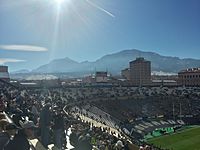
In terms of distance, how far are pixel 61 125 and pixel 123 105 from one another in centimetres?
5227

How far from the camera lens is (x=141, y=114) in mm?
57844

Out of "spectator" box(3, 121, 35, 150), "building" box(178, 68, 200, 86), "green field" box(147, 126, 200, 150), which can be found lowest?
"green field" box(147, 126, 200, 150)

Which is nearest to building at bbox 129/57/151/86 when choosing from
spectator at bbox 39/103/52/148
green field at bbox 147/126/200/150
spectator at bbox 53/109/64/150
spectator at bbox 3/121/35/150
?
green field at bbox 147/126/200/150

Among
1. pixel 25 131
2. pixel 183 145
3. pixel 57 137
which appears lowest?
pixel 183 145

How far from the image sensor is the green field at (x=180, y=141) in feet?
120

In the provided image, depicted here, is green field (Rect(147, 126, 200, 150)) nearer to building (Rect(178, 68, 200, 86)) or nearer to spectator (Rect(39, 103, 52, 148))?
spectator (Rect(39, 103, 52, 148))

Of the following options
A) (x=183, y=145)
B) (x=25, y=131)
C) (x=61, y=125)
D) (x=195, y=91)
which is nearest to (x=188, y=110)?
(x=195, y=91)

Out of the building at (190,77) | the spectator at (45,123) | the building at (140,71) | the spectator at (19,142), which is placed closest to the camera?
the spectator at (19,142)

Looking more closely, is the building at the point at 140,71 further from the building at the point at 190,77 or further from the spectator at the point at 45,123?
the spectator at the point at 45,123

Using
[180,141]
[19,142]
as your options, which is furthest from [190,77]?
[19,142]

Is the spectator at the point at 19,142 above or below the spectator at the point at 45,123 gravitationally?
above

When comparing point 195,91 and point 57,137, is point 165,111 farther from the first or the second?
point 57,137

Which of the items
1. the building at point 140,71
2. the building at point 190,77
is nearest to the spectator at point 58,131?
the building at point 190,77

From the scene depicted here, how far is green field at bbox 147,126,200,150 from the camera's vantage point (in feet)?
120
